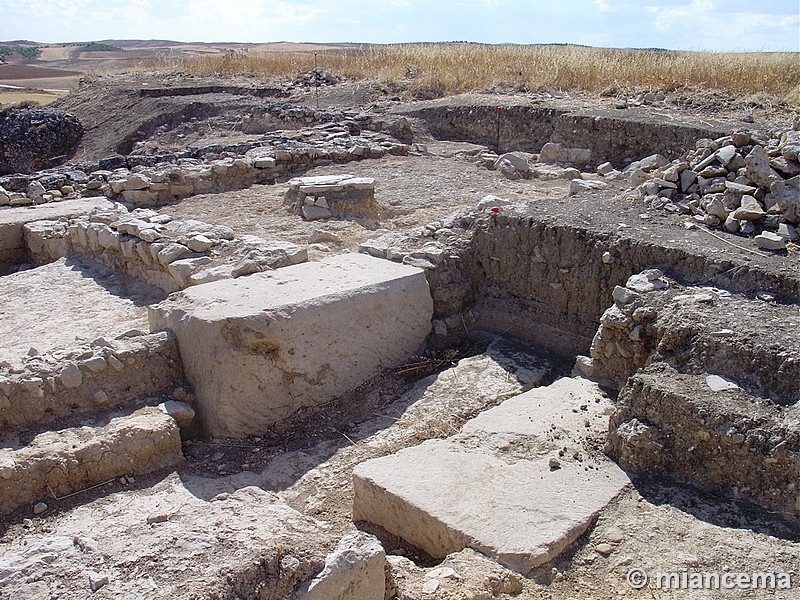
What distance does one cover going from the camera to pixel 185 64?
69.6ft

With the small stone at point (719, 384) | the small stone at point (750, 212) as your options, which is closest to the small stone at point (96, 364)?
the small stone at point (719, 384)

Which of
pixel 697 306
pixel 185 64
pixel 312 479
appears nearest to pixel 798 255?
pixel 697 306

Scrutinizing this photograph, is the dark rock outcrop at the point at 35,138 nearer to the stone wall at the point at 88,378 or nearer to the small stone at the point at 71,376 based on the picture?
the stone wall at the point at 88,378

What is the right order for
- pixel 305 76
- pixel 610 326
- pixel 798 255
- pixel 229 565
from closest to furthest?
pixel 229 565 → pixel 610 326 → pixel 798 255 → pixel 305 76

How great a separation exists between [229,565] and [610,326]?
270cm

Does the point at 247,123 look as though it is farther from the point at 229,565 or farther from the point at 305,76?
the point at 229,565

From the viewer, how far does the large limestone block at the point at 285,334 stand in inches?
160

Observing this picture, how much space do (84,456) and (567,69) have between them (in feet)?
37.7

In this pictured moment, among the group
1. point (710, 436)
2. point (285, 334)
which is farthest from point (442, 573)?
point (285, 334)

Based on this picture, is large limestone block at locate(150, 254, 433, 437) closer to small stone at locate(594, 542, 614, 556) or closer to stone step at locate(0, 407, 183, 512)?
stone step at locate(0, 407, 183, 512)

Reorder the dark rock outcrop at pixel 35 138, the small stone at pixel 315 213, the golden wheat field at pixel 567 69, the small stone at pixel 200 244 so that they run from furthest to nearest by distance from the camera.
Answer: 1. the dark rock outcrop at pixel 35 138
2. the golden wheat field at pixel 567 69
3. the small stone at pixel 315 213
4. the small stone at pixel 200 244

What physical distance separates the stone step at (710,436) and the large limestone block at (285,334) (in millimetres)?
1758

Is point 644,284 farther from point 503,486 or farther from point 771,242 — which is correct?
point 503,486

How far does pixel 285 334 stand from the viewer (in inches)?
164
